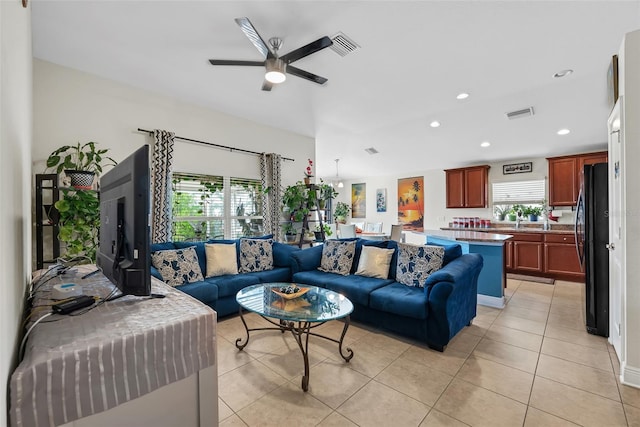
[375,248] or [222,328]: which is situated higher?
[375,248]

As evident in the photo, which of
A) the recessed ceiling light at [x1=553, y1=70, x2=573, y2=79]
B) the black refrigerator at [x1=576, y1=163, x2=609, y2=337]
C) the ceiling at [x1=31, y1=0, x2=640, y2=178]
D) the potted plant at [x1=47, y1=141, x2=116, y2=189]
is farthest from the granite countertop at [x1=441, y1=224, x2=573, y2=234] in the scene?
the potted plant at [x1=47, y1=141, x2=116, y2=189]

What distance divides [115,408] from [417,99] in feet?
14.3

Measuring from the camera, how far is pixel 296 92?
12.7ft

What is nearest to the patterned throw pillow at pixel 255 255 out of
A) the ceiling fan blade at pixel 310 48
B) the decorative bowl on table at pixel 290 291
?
the decorative bowl on table at pixel 290 291

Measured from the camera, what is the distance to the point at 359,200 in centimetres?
889

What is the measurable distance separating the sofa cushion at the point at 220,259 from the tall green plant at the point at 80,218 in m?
1.12

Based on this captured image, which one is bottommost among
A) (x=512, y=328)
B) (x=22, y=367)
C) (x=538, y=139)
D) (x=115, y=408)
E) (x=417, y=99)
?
(x=512, y=328)

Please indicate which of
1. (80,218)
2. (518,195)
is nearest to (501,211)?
(518,195)

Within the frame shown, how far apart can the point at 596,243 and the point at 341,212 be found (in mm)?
6599

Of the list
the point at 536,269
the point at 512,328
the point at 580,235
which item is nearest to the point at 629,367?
the point at 512,328

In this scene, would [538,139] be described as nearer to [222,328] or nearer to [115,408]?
[222,328]

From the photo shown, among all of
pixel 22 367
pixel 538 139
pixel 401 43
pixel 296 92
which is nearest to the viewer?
pixel 22 367

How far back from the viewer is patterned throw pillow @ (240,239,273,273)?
3741 mm

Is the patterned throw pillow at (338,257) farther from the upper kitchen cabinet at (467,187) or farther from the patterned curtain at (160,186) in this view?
the upper kitchen cabinet at (467,187)
